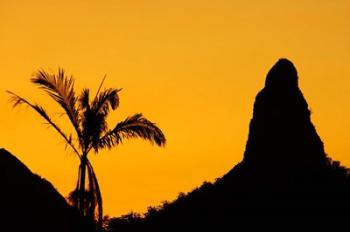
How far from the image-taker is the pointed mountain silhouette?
102 feet

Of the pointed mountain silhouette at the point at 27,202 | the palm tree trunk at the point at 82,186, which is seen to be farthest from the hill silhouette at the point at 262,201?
the pointed mountain silhouette at the point at 27,202

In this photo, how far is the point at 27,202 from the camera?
104 feet

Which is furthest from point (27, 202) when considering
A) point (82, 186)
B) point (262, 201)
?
point (262, 201)

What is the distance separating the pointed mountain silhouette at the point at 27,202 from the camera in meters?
31.2

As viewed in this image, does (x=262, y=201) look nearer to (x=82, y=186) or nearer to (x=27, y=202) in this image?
(x=82, y=186)

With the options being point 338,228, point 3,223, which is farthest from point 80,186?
point 338,228

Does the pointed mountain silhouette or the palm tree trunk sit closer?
the palm tree trunk

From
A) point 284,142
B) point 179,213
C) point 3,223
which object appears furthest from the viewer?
point 284,142

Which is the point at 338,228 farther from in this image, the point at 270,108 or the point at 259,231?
the point at 270,108

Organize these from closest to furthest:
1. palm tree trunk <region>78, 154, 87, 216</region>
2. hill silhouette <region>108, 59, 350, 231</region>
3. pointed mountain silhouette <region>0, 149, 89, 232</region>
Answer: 1. hill silhouette <region>108, 59, 350, 231</region>
2. palm tree trunk <region>78, 154, 87, 216</region>
3. pointed mountain silhouette <region>0, 149, 89, 232</region>

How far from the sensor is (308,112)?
5728 cm

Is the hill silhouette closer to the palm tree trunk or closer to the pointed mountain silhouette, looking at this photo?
the palm tree trunk

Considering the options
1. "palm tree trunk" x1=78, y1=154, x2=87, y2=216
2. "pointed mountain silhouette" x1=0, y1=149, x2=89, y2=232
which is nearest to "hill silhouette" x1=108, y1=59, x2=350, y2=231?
"palm tree trunk" x1=78, y1=154, x2=87, y2=216

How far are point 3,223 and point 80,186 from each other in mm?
6078
